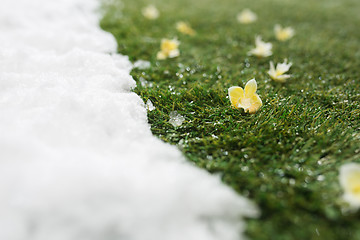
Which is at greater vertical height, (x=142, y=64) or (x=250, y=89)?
(x=142, y=64)

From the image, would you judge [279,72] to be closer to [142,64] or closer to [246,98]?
[246,98]

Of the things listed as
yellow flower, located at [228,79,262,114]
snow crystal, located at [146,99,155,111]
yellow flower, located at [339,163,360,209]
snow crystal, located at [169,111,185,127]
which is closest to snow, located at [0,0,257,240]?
snow crystal, located at [146,99,155,111]

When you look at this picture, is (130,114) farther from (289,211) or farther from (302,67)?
(302,67)

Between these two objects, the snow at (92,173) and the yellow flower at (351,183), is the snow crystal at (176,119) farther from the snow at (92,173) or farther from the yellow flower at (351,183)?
the yellow flower at (351,183)

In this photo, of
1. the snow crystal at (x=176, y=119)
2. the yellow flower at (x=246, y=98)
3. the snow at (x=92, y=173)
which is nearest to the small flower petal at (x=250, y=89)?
the yellow flower at (x=246, y=98)

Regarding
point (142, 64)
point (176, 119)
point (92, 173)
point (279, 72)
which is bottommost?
point (92, 173)

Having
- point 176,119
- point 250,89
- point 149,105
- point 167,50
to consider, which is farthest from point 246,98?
point 167,50
